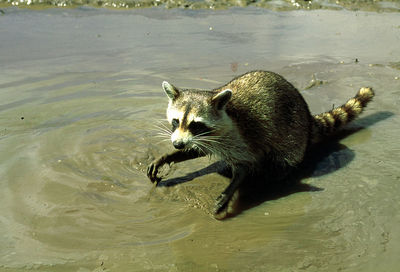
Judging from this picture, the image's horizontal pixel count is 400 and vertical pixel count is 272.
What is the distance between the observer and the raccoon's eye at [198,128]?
3750 mm

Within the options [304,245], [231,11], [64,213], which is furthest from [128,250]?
[231,11]

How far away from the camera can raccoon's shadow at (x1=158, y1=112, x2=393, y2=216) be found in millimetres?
3920

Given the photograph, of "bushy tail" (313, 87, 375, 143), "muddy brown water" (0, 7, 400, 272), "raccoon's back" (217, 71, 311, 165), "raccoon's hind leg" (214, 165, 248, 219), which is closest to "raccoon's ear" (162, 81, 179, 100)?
"raccoon's back" (217, 71, 311, 165)

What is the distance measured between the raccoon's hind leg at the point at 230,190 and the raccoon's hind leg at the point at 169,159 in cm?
49

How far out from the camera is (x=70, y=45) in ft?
27.8

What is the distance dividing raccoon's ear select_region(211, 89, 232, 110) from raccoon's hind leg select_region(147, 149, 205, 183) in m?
0.64

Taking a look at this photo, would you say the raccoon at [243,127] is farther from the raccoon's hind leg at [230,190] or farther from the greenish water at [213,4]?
the greenish water at [213,4]

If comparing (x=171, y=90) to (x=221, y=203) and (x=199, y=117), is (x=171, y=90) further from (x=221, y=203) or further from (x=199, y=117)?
(x=221, y=203)

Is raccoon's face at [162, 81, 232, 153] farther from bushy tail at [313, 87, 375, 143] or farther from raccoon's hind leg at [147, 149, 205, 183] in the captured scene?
bushy tail at [313, 87, 375, 143]

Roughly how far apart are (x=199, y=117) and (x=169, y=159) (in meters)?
0.69

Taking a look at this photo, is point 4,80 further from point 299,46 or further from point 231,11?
point 231,11

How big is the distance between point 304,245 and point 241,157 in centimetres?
123

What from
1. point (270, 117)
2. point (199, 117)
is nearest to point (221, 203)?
point (199, 117)

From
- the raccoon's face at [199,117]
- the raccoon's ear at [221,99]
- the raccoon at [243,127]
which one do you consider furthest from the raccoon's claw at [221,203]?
the raccoon's ear at [221,99]
